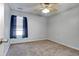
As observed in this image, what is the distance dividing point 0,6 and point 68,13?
75.8 inches

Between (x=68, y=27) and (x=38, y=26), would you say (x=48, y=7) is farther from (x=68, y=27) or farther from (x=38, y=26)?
(x=68, y=27)

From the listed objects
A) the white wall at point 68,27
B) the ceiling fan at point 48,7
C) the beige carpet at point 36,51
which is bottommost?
the beige carpet at point 36,51

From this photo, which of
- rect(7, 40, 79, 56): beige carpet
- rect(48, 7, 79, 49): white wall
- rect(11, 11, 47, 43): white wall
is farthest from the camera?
rect(48, 7, 79, 49): white wall

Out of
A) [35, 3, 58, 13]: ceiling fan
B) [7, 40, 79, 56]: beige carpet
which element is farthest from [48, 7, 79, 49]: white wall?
[7, 40, 79, 56]: beige carpet

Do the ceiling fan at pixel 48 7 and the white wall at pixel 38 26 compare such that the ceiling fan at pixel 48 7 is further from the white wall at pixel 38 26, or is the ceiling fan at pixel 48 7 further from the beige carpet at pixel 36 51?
the beige carpet at pixel 36 51

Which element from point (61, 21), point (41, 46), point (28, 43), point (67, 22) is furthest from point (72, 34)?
point (28, 43)

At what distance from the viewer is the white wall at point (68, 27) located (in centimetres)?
187

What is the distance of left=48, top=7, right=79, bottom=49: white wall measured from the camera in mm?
1865

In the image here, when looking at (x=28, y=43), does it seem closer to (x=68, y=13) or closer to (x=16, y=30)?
(x=16, y=30)

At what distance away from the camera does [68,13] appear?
2.03 meters

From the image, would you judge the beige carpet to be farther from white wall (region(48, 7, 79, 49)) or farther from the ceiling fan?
the ceiling fan

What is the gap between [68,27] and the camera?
2121mm

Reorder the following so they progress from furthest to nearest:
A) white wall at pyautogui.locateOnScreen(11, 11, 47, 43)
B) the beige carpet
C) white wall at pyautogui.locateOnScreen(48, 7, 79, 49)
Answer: white wall at pyautogui.locateOnScreen(48, 7, 79, 49) < white wall at pyautogui.locateOnScreen(11, 11, 47, 43) < the beige carpet

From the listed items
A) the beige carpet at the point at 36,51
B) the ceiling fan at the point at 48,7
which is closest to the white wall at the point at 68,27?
the ceiling fan at the point at 48,7
